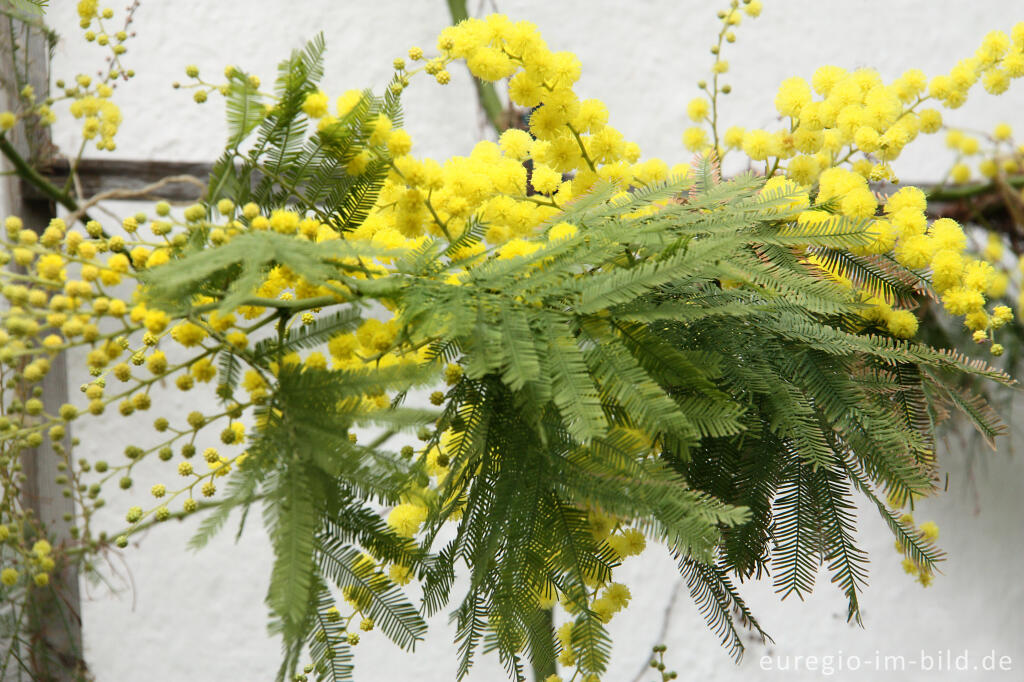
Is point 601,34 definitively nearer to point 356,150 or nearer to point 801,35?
point 801,35

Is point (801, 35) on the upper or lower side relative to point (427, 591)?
upper

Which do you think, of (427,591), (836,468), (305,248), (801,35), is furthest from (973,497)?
(305,248)

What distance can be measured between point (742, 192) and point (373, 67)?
0.76 meters

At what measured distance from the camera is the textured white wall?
3.31ft

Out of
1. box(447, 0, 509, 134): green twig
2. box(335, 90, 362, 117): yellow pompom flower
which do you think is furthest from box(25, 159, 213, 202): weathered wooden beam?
box(335, 90, 362, 117): yellow pompom flower

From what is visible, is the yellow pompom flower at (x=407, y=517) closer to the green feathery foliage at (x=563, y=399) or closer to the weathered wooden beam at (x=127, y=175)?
the green feathery foliage at (x=563, y=399)

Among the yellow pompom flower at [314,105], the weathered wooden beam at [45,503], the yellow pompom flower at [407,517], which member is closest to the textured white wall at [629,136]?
Result: the weathered wooden beam at [45,503]

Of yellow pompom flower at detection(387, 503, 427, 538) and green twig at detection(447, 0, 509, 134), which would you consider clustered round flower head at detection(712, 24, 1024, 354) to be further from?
green twig at detection(447, 0, 509, 134)

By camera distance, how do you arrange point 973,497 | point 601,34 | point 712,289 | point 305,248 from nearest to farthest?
Result: point 305,248 → point 712,289 → point 601,34 → point 973,497

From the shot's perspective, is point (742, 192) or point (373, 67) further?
point (373, 67)

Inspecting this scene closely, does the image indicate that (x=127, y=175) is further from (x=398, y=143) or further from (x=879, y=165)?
(x=879, y=165)

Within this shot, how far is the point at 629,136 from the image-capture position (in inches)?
45.4

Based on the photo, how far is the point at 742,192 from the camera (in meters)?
0.44

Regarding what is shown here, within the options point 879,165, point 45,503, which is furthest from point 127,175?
point 879,165
